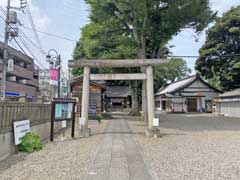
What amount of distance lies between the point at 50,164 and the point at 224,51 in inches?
1184

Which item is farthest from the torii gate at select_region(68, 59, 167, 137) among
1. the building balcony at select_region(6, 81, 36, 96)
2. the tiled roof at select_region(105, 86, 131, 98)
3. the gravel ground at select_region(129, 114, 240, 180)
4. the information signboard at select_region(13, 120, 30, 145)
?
the tiled roof at select_region(105, 86, 131, 98)

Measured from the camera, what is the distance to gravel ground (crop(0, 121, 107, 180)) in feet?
18.5

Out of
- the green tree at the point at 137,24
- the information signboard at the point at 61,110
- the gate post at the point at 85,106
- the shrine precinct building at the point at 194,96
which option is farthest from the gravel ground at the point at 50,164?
the shrine precinct building at the point at 194,96

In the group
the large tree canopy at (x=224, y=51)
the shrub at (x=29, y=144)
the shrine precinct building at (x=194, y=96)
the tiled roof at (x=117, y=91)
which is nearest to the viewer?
the shrub at (x=29, y=144)

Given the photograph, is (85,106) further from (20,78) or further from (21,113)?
(20,78)

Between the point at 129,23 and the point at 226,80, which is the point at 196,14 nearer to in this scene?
the point at 129,23

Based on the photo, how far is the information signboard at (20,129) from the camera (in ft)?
26.8

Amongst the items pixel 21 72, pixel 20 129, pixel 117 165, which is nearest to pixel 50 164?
pixel 117 165

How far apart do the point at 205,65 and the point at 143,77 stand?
23.6 metres

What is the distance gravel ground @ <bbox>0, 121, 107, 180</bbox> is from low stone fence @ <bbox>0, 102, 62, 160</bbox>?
1.26 feet

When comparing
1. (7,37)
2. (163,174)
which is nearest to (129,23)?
(7,37)

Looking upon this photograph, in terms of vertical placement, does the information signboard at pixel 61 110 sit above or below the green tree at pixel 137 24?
below

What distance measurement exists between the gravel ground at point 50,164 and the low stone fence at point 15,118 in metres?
0.39

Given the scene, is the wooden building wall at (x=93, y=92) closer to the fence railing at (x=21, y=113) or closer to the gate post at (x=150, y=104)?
the fence railing at (x=21, y=113)
